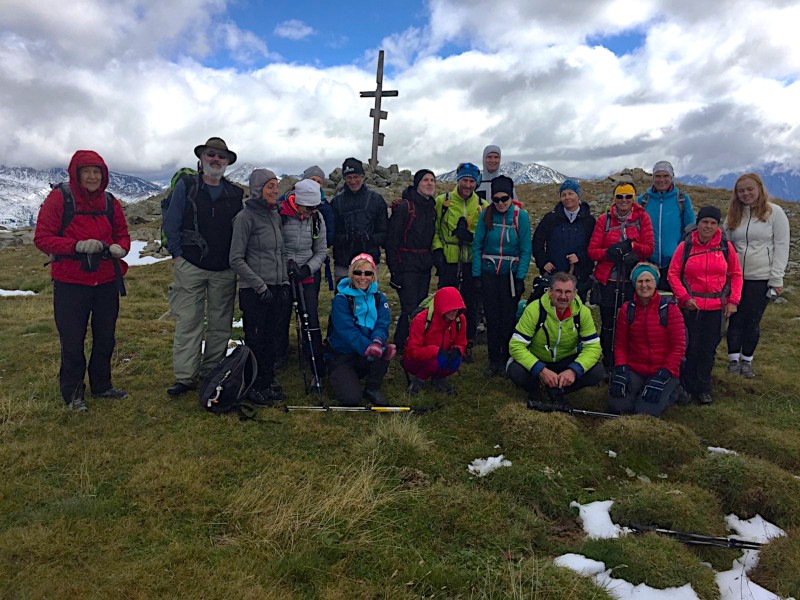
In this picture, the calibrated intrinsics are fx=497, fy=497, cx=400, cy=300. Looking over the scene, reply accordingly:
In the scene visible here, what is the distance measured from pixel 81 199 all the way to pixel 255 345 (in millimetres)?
2918

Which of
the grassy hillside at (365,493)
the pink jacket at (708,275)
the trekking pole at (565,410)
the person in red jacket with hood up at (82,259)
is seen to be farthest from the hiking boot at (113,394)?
the pink jacket at (708,275)

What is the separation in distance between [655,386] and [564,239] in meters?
2.72

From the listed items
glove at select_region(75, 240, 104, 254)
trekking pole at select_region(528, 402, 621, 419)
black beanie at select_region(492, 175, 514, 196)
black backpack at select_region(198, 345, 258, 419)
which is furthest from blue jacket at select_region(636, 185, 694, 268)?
glove at select_region(75, 240, 104, 254)

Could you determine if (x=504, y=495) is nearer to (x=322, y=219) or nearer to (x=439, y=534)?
(x=439, y=534)

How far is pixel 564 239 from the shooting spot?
8.36m

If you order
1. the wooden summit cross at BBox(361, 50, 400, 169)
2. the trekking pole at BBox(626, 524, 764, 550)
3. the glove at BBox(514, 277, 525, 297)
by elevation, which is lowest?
the trekking pole at BBox(626, 524, 764, 550)

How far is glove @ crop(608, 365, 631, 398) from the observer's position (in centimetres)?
727

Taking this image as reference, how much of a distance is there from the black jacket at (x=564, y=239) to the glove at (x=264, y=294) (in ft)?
14.5

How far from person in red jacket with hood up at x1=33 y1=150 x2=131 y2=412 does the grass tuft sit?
7578 millimetres

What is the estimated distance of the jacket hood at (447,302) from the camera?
7590 mm

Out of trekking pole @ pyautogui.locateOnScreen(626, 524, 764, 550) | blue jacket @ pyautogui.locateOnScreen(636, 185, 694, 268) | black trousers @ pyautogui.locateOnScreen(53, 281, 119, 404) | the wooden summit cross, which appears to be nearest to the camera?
trekking pole @ pyautogui.locateOnScreen(626, 524, 764, 550)

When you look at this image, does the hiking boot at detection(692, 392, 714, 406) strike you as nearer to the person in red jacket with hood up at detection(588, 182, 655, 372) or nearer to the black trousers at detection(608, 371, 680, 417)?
the black trousers at detection(608, 371, 680, 417)

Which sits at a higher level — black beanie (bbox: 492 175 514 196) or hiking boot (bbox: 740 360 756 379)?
black beanie (bbox: 492 175 514 196)

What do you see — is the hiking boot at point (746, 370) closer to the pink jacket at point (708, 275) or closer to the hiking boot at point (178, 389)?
the pink jacket at point (708, 275)
